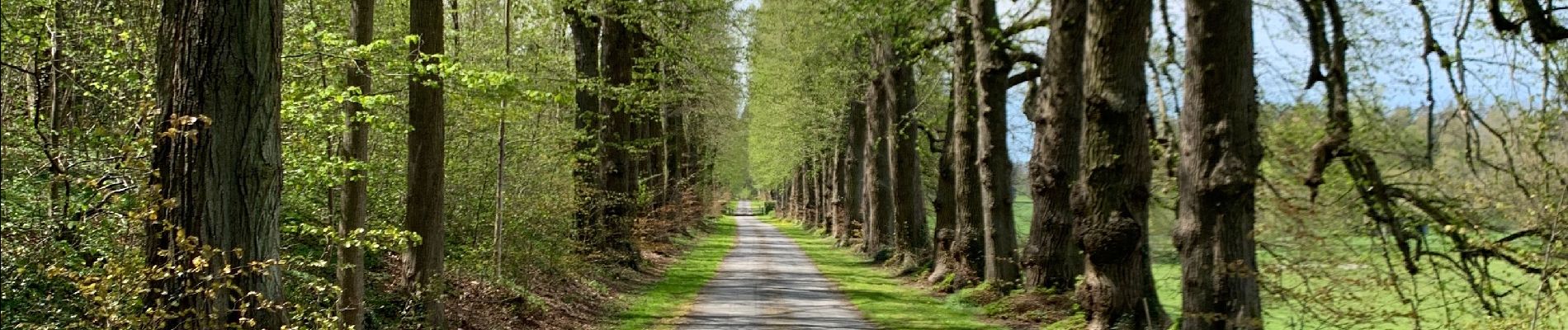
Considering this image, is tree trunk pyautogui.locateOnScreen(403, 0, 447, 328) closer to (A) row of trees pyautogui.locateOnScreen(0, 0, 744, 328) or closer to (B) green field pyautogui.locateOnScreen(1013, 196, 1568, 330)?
(A) row of trees pyautogui.locateOnScreen(0, 0, 744, 328)

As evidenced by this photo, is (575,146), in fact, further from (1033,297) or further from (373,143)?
(1033,297)

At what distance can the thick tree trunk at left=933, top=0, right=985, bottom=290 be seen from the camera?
17.2m

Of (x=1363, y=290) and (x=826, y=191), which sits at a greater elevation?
(x=826, y=191)

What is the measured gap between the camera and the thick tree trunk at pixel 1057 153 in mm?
11727

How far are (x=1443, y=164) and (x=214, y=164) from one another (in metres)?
8.46

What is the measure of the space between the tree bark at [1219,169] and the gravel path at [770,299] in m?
6.38

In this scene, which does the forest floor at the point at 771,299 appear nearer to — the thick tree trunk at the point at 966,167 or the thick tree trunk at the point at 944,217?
the thick tree trunk at the point at 944,217

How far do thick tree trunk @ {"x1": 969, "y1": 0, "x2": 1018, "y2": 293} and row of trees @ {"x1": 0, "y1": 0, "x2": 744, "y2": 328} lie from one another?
5.66 m

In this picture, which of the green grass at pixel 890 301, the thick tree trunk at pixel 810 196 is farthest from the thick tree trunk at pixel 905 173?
the thick tree trunk at pixel 810 196

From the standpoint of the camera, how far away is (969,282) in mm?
18281

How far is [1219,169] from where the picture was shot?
7.68m

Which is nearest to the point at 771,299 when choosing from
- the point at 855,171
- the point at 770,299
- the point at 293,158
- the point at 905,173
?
the point at 770,299

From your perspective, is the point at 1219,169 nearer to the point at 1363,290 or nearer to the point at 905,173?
the point at 1363,290

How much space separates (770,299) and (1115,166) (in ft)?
29.6
